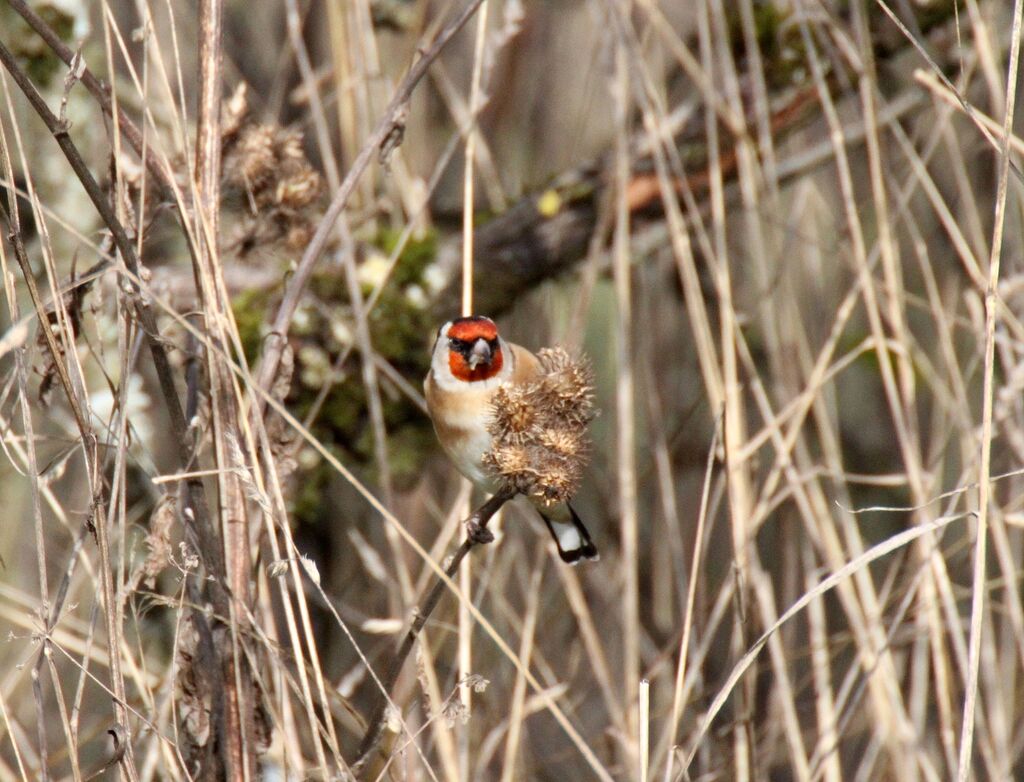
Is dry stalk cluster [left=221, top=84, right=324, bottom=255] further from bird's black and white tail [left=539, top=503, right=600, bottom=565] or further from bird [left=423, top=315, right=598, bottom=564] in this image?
bird's black and white tail [left=539, top=503, right=600, bottom=565]

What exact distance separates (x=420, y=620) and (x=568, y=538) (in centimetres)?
89

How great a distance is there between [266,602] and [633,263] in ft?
5.08

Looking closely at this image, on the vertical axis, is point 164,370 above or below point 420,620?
above

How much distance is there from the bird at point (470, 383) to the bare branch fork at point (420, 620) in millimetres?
394

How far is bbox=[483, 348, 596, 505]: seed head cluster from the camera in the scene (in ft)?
3.49

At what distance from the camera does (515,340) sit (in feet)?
9.36

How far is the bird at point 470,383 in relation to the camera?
1591mm

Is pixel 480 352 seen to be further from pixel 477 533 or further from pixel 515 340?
pixel 515 340

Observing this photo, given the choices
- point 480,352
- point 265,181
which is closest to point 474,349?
point 480,352

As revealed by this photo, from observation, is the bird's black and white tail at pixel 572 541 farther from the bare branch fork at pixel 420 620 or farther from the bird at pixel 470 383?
the bare branch fork at pixel 420 620

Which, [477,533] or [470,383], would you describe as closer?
[477,533]


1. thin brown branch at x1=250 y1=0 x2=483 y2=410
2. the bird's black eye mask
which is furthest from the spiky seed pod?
the bird's black eye mask

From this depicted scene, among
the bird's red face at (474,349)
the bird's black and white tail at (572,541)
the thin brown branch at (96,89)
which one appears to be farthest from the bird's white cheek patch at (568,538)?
the thin brown branch at (96,89)

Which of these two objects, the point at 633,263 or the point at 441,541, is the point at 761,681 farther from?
the point at 441,541
